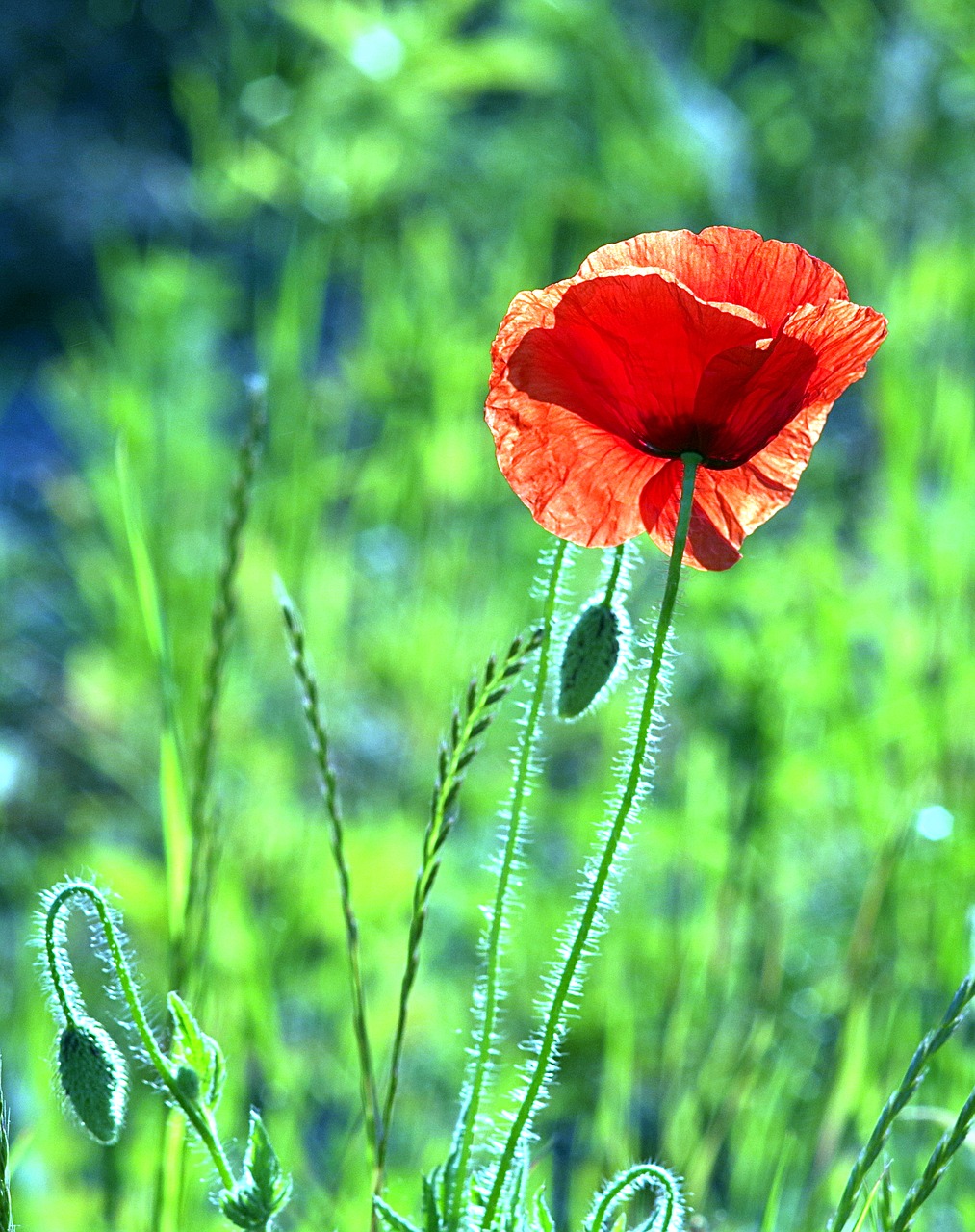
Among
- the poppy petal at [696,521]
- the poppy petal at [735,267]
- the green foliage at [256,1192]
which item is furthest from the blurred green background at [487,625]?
the green foliage at [256,1192]

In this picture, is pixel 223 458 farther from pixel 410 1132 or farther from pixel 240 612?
pixel 410 1132

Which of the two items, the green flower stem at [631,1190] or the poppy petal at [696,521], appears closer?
the green flower stem at [631,1190]

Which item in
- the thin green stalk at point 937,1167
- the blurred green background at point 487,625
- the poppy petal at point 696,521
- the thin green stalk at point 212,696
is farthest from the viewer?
the blurred green background at point 487,625

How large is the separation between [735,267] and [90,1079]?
440mm

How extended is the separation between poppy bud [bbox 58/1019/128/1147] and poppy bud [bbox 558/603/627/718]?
252mm

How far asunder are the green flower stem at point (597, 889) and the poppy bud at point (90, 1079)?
174mm

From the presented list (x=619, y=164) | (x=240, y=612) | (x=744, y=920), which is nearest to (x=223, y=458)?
(x=240, y=612)

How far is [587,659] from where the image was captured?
64cm

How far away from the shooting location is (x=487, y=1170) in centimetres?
60

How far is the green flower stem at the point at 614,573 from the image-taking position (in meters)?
0.63

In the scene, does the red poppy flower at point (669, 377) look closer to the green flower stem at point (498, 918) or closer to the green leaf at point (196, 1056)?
the green flower stem at point (498, 918)

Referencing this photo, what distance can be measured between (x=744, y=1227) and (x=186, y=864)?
52cm

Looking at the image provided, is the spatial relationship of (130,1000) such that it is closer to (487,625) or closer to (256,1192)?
(256,1192)

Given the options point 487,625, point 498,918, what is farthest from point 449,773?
point 487,625
